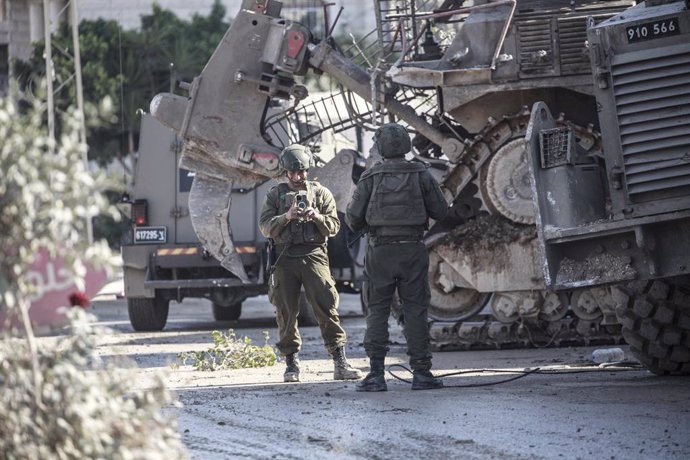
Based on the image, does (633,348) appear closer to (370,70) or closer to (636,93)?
(636,93)

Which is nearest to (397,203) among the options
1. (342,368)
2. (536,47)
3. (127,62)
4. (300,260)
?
(300,260)

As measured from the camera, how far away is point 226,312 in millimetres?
20797

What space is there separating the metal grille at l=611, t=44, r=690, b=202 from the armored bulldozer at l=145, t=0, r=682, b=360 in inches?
117

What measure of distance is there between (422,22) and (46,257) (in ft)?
29.5

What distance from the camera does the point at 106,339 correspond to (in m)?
17.0

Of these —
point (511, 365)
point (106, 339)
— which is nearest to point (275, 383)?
point (511, 365)

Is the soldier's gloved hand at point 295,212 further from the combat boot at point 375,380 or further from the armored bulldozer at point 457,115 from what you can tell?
the armored bulldozer at point 457,115

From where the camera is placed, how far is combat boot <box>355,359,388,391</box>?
423 inches

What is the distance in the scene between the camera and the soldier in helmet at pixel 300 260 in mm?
11500

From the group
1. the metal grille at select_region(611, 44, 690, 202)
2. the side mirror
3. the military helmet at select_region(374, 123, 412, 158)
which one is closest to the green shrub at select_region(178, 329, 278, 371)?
the military helmet at select_region(374, 123, 412, 158)

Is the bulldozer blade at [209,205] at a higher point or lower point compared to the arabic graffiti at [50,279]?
higher

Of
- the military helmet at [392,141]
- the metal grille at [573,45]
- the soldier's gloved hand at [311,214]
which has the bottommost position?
the soldier's gloved hand at [311,214]

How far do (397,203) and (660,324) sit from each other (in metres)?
2.10

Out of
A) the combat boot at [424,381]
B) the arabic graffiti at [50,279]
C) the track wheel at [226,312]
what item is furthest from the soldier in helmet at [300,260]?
the track wheel at [226,312]
